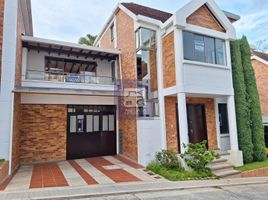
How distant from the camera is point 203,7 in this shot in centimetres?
1096

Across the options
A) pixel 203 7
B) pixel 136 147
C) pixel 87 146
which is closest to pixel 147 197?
pixel 136 147

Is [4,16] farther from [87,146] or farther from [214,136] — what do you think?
[214,136]

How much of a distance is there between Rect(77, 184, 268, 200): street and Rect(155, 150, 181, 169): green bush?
229 centimetres

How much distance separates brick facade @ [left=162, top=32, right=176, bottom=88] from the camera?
9938 millimetres

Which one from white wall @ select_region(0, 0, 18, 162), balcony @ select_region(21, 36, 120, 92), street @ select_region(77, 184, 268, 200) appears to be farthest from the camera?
balcony @ select_region(21, 36, 120, 92)

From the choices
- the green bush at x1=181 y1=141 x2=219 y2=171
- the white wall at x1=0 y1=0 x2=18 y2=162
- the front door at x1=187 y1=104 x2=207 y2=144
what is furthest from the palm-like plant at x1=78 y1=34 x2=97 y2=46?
the green bush at x1=181 y1=141 x2=219 y2=171

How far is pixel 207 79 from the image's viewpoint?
33.8ft

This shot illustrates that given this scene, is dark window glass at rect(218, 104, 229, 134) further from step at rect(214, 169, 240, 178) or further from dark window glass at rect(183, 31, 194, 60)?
dark window glass at rect(183, 31, 194, 60)

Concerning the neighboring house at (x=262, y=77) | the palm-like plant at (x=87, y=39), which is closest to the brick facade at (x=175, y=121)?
the neighboring house at (x=262, y=77)

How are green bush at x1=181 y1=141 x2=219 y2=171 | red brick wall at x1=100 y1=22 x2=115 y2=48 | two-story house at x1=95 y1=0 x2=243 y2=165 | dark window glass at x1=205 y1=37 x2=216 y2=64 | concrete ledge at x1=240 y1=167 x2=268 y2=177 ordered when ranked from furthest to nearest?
red brick wall at x1=100 y1=22 x2=115 y2=48 < dark window glass at x1=205 y1=37 x2=216 y2=64 < two-story house at x1=95 y1=0 x2=243 y2=165 < concrete ledge at x1=240 y1=167 x2=268 y2=177 < green bush at x1=181 y1=141 x2=219 y2=171

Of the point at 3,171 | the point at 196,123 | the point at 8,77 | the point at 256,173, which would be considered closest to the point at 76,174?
the point at 3,171

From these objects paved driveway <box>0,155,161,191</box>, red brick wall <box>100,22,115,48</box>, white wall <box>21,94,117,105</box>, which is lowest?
paved driveway <box>0,155,161,191</box>

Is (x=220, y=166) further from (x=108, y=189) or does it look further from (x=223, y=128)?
(x=108, y=189)

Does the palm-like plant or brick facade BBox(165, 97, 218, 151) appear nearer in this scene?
brick facade BBox(165, 97, 218, 151)
